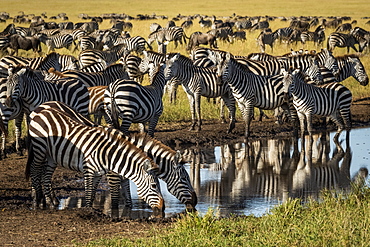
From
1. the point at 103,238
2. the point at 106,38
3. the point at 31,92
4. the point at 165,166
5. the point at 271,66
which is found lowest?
the point at 103,238

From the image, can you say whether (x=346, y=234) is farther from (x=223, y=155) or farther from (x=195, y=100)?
(x=195, y=100)

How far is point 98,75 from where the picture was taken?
12430mm

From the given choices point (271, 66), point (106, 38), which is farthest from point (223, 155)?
point (106, 38)

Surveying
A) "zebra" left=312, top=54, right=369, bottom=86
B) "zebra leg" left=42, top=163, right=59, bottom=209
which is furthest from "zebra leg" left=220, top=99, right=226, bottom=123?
"zebra leg" left=42, top=163, right=59, bottom=209

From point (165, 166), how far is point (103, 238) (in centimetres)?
175

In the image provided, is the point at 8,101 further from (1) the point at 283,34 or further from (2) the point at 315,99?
(1) the point at 283,34

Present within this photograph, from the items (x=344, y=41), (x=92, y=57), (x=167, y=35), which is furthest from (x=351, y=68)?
(x=167, y=35)

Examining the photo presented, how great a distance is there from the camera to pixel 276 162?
1107cm

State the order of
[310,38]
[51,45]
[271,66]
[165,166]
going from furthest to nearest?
1. [310,38]
2. [51,45]
3. [271,66]
4. [165,166]

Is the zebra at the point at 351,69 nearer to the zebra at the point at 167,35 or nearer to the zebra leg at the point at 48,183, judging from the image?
the zebra leg at the point at 48,183

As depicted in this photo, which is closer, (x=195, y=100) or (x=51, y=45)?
(x=195, y=100)

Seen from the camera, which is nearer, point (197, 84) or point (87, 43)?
point (197, 84)

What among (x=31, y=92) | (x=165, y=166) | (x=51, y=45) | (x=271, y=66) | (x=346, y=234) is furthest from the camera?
(x=51, y=45)

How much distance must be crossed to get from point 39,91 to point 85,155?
3.18 metres
